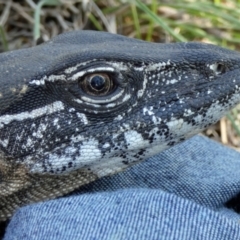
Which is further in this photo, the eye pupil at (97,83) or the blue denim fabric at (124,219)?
the eye pupil at (97,83)

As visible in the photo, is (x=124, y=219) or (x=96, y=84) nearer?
(x=124, y=219)

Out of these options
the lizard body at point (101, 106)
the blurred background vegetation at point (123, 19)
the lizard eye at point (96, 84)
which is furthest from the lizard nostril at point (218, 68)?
the blurred background vegetation at point (123, 19)

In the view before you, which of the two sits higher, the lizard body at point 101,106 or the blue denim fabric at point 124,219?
the lizard body at point 101,106

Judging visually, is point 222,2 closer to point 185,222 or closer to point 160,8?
point 160,8

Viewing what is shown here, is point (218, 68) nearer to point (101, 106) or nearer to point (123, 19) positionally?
point (101, 106)

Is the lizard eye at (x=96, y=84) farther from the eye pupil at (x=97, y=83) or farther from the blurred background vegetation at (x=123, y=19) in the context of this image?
the blurred background vegetation at (x=123, y=19)

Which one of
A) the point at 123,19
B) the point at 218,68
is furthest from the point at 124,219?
the point at 123,19

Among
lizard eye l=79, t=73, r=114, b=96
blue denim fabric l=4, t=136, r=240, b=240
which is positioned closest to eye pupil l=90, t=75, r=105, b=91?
lizard eye l=79, t=73, r=114, b=96

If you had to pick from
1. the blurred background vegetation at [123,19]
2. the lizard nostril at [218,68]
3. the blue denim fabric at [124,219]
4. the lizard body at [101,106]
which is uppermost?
the lizard nostril at [218,68]

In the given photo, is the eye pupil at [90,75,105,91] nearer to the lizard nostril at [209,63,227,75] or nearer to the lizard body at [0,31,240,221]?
the lizard body at [0,31,240,221]
